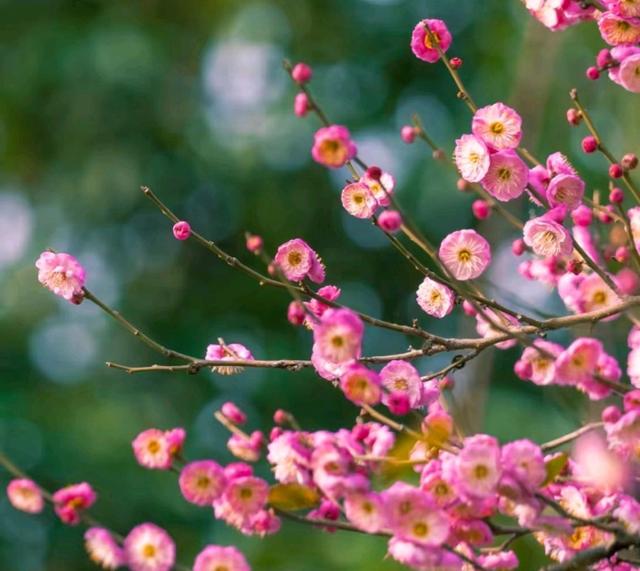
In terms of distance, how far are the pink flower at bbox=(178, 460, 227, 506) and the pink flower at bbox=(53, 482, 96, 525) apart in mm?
92

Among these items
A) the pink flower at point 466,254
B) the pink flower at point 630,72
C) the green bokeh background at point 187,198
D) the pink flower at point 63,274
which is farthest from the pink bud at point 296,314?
the green bokeh background at point 187,198

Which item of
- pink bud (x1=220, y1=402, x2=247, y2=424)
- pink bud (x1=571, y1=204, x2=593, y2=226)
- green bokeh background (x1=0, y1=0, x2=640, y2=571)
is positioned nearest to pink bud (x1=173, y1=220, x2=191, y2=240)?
pink bud (x1=220, y1=402, x2=247, y2=424)

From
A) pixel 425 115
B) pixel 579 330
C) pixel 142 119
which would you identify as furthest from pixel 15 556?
pixel 579 330

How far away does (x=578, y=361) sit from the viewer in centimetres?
111

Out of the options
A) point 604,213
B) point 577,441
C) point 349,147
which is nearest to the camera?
point 349,147

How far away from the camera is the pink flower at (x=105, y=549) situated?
3.57 feet

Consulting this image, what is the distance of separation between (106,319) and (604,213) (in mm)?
5834

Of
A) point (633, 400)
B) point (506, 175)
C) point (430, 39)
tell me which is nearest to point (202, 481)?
point (633, 400)

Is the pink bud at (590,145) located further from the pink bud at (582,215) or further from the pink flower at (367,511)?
the pink flower at (367,511)

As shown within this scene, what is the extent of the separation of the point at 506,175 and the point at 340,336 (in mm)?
357

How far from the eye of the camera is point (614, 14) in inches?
57.5

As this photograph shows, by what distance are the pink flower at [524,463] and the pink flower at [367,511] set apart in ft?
0.36

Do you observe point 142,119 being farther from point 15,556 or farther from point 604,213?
point 604,213

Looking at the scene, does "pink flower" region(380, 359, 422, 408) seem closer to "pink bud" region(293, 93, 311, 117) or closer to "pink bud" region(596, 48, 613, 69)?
"pink bud" region(293, 93, 311, 117)
